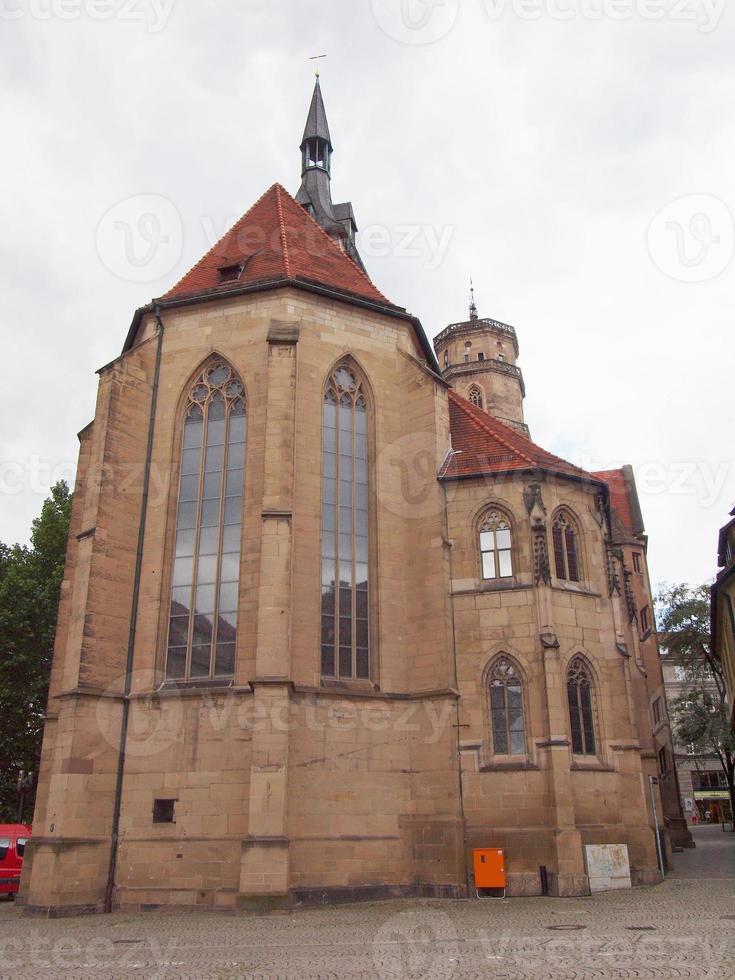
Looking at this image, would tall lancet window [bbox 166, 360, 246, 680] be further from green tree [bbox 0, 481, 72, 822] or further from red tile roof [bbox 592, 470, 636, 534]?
red tile roof [bbox 592, 470, 636, 534]

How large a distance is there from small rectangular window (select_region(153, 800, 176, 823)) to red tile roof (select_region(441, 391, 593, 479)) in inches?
351

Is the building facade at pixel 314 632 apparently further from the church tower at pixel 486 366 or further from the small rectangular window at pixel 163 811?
the church tower at pixel 486 366

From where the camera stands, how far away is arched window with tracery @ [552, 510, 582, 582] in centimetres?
1889

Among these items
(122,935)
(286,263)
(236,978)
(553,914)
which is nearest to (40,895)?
(122,935)

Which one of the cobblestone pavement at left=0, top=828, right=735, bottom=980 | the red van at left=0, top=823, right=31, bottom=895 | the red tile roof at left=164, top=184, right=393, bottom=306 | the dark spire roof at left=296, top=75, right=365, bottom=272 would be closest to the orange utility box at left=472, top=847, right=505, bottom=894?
the cobblestone pavement at left=0, top=828, right=735, bottom=980

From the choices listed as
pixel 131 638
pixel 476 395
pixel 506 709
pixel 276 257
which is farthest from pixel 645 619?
pixel 131 638

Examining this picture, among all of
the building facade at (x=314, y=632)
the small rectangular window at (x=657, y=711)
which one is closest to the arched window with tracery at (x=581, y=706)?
the building facade at (x=314, y=632)

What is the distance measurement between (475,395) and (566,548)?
2209 centimetres

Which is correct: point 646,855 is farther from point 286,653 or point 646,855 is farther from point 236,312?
point 236,312

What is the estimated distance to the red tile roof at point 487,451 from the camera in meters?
19.3

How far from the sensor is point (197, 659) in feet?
55.0

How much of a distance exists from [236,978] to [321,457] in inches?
436

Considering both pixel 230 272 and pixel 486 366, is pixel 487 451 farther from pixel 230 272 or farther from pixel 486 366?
pixel 486 366

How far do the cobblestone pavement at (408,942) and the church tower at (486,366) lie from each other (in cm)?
2720
